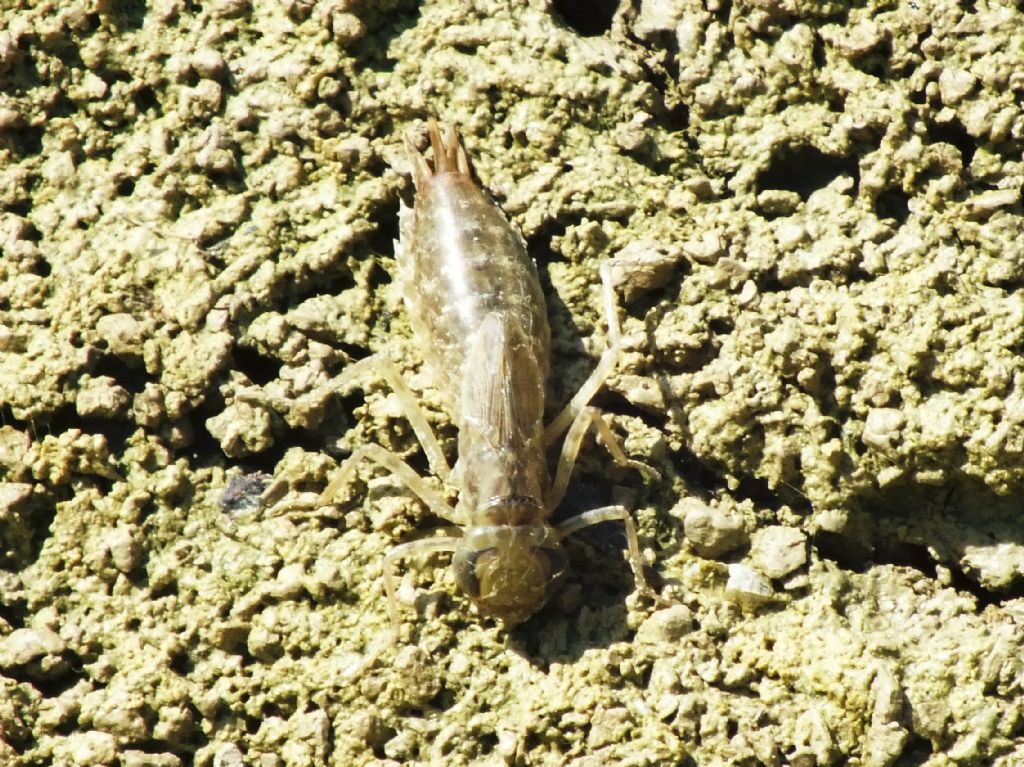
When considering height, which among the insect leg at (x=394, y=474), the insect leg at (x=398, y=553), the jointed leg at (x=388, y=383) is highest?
the jointed leg at (x=388, y=383)

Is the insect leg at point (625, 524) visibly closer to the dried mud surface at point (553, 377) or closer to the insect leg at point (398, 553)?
the dried mud surface at point (553, 377)

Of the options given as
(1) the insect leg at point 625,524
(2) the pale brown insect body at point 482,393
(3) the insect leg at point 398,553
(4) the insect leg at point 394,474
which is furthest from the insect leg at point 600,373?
(3) the insect leg at point 398,553

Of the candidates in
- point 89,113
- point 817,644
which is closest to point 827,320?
point 817,644

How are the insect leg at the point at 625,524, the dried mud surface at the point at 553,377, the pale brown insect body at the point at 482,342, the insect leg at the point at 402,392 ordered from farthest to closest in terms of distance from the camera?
the insect leg at the point at 402,392 → the pale brown insect body at the point at 482,342 → the insect leg at the point at 625,524 → the dried mud surface at the point at 553,377

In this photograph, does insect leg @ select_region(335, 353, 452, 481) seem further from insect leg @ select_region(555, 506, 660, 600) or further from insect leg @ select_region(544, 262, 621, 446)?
insect leg @ select_region(555, 506, 660, 600)

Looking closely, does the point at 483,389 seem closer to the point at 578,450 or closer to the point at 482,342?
the point at 482,342

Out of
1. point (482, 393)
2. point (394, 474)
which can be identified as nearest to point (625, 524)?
point (482, 393)

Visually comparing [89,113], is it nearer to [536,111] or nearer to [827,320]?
[536,111]
